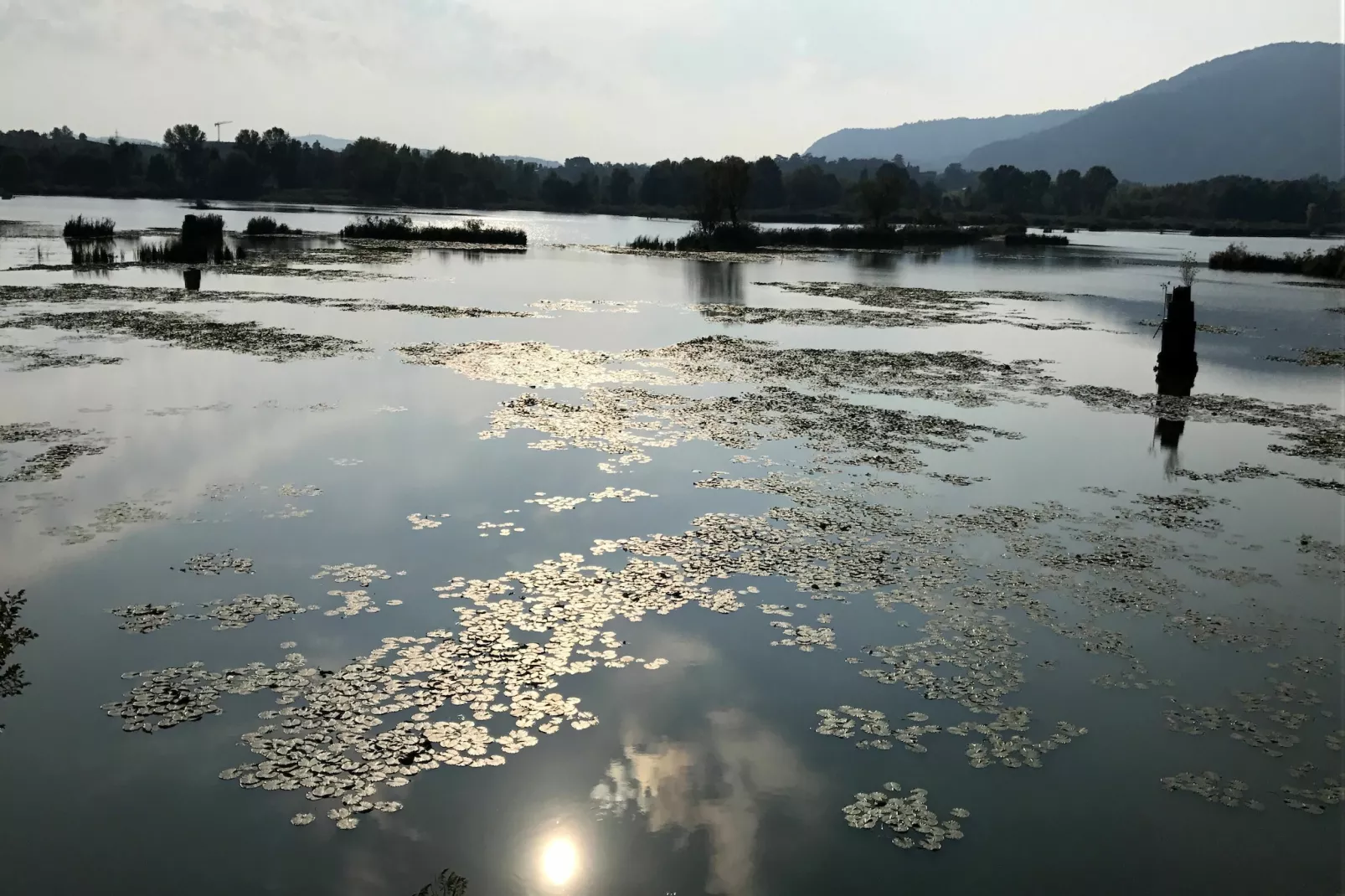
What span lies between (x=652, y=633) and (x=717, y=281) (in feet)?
126

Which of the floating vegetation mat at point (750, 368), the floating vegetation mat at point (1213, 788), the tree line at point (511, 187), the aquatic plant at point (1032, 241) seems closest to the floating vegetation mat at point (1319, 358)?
the floating vegetation mat at point (750, 368)

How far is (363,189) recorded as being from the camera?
14675 cm

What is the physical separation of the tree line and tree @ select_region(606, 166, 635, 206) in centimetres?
21

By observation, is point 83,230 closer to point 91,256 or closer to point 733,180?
point 91,256

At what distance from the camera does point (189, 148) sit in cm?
13738

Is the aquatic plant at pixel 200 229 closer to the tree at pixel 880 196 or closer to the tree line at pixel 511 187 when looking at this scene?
the tree at pixel 880 196

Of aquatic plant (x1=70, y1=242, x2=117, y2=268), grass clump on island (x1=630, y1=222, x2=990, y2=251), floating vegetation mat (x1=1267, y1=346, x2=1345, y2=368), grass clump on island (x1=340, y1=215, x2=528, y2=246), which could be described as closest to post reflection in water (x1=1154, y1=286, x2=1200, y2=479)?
floating vegetation mat (x1=1267, y1=346, x2=1345, y2=368)

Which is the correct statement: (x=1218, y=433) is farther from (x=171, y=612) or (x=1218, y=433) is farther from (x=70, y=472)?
(x=70, y=472)

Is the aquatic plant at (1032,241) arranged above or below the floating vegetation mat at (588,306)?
above

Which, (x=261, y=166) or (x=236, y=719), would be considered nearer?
(x=236, y=719)

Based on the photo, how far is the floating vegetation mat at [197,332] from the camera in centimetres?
2275

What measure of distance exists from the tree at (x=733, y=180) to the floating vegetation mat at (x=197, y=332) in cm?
4967

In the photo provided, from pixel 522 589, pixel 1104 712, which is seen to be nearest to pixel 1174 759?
pixel 1104 712

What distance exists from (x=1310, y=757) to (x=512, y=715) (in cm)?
664
